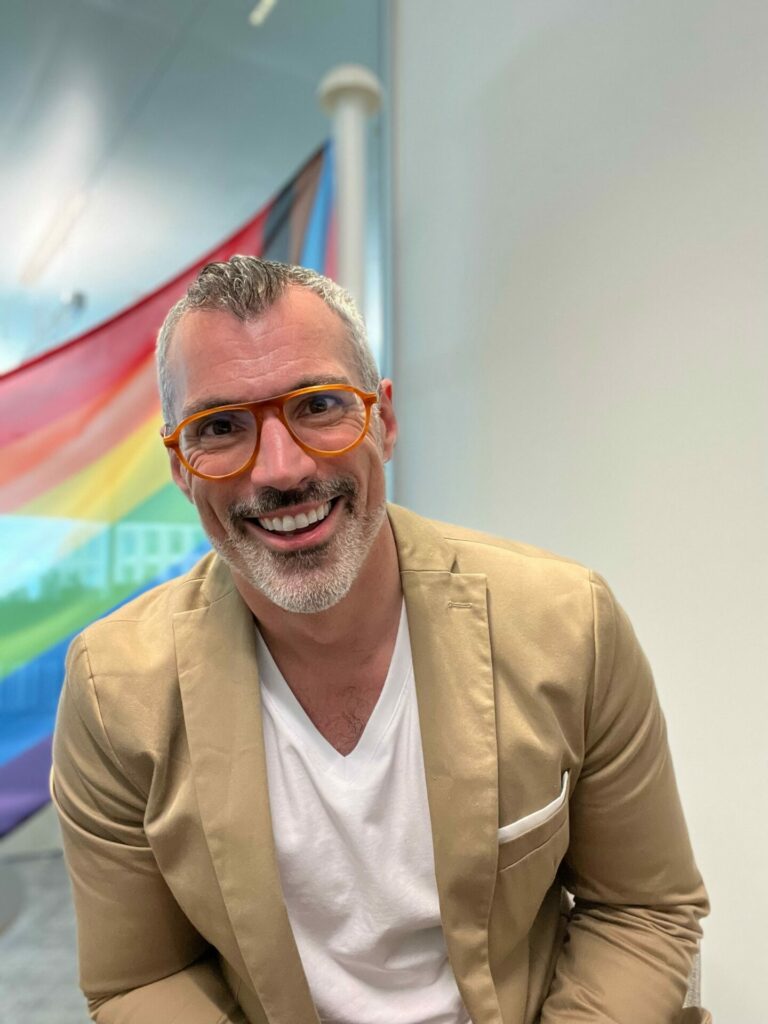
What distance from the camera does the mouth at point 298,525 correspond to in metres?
0.79

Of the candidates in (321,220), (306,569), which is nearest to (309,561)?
(306,569)

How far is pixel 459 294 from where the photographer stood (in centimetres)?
180

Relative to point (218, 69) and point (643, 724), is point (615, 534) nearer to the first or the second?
point (643, 724)

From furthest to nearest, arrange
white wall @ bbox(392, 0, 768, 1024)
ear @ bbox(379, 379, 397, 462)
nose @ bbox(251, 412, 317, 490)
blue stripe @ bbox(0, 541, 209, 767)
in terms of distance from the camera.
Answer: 1. blue stripe @ bbox(0, 541, 209, 767)
2. white wall @ bbox(392, 0, 768, 1024)
3. ear @ bbox(379, 379, 397, 462)
4. nose @ bbox(251, 412, 317, 490)

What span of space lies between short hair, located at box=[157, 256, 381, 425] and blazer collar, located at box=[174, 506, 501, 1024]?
1.03 feet

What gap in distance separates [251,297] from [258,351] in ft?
0.22

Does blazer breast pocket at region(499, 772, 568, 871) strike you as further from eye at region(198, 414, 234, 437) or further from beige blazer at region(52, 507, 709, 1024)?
eye at region(198, 414, 234, 437)

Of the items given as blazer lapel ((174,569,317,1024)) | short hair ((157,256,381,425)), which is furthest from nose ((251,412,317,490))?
blazer lapel ((174,569,317,1024))

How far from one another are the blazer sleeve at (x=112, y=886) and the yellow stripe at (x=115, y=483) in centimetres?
93

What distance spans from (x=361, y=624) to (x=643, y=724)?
351 millimetres

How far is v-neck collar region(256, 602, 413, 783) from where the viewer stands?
2.69ft

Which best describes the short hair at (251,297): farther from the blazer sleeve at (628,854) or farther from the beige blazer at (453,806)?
the blazer sleeve at (628,854)

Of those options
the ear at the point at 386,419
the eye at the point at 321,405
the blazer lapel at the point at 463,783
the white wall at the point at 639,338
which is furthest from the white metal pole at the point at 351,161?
the blazer lapel at the point at 463,783

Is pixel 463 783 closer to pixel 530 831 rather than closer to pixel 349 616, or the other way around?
pixel 530 831
